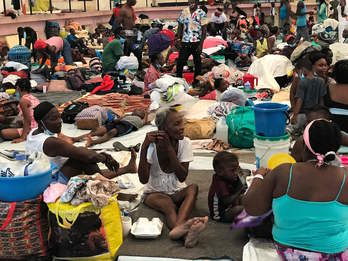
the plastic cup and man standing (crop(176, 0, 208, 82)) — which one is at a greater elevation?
man standing (crop(176, 0, 208, 82))

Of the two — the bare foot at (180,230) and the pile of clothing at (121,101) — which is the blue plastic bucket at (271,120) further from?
the pile of clothing at (121,101)

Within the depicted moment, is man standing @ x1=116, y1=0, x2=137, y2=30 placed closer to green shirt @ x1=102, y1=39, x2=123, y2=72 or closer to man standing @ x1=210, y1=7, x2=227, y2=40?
green shirt @ x1=102, y1=39, x2=123, y2=72

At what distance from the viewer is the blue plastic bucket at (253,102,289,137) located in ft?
16.9

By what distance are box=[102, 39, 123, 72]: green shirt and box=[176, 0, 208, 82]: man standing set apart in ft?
4.09

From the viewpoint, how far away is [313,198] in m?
3.01

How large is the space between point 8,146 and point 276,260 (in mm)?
4203

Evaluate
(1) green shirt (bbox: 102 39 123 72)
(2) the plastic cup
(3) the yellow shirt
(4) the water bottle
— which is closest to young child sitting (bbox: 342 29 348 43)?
(3) the yellow shirt

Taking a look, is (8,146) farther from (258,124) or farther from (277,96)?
(277,96)

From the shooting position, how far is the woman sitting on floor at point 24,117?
690cm

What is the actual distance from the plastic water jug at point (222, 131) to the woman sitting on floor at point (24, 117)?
7.41 feet

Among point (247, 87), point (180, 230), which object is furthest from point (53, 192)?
point (247, 87)

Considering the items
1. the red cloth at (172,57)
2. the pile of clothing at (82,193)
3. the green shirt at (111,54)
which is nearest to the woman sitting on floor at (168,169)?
the pile of clothing at (82,193)

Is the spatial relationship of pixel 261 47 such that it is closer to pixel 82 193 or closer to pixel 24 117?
pixel 24 117

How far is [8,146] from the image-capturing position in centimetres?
687
